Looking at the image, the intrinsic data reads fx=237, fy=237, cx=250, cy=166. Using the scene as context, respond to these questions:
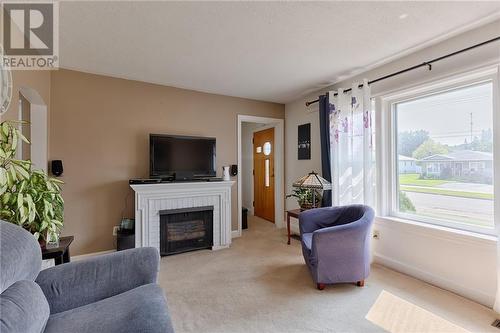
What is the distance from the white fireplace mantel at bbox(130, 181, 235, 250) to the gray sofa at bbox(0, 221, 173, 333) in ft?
5.26

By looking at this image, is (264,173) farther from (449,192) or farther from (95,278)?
(95,278)

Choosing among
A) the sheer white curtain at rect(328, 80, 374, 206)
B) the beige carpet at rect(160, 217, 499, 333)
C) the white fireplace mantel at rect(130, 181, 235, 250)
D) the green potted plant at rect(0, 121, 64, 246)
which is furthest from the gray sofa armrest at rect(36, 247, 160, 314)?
the sheer white curtain at rect(328, 80, 374, 206)

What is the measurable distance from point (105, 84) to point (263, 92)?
2.28 meters

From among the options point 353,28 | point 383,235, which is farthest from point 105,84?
point 383,235

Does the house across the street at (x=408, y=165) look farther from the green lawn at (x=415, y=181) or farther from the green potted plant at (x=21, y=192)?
the green potted plant at (x=21, y=192)

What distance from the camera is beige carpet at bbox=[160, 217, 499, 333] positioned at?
1.77 m

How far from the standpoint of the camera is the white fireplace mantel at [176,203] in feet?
10.1

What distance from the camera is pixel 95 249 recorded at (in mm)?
3102

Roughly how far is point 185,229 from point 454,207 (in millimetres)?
3182

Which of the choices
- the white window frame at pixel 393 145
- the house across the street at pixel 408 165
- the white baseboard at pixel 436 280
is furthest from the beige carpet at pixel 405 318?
the house across the street at pixel 408 165

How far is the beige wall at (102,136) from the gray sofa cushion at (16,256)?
1885mm

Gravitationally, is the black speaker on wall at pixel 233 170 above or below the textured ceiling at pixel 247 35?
below

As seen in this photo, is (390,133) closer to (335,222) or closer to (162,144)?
(335,222)

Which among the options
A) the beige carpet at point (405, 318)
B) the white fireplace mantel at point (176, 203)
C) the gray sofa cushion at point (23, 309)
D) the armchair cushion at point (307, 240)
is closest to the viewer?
the gray sofa cushion at point (23, 309)
